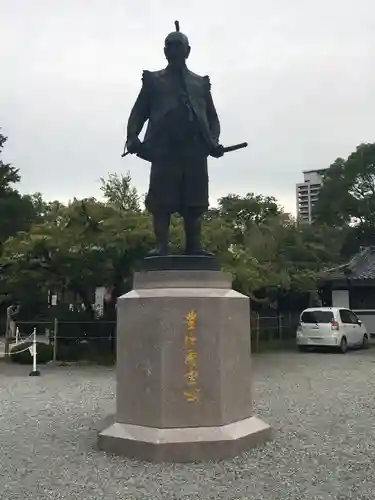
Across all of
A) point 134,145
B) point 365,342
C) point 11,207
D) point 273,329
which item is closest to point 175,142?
point 134,145

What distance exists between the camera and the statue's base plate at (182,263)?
6.15 meters

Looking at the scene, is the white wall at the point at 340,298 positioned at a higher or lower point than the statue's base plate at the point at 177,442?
higher

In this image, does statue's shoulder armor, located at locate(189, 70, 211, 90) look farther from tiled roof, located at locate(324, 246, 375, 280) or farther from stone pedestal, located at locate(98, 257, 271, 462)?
tiled roof, located at locate(324, 246, 375, 280)

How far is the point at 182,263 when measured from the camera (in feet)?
20.3

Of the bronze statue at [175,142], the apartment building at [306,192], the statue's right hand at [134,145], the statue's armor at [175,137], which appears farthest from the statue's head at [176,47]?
the apartment building at [306,192]

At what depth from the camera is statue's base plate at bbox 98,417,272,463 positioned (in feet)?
17.8

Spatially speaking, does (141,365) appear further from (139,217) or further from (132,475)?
(139,217)

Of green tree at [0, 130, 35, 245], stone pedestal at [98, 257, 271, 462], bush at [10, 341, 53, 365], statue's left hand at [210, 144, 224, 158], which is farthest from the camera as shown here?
green tree at [0, 130, 35, 245]

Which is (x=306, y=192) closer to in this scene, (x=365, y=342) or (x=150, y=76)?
(x=365, y=342)

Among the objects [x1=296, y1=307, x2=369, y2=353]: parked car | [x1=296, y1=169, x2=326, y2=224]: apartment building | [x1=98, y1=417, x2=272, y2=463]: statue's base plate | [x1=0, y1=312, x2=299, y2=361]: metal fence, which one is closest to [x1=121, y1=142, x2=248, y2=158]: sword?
[x1=98, y1=417, x2=272, y2=463]: statue's base plate

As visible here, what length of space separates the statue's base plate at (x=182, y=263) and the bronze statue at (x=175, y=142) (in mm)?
263

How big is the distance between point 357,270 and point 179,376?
75.6 feet

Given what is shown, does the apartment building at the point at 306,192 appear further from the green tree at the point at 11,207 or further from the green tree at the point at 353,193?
the green tree at the point at 11,207

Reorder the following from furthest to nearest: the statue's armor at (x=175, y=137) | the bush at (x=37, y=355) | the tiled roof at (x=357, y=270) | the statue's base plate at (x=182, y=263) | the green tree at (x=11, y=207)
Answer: the green tree at (x=11, y=207), the tiled roof at (x=357, y=270), the bush at (x=37, y=355), the statue's armor at (x=175, y=137), the statue's base plate at (x=182, y=263)
